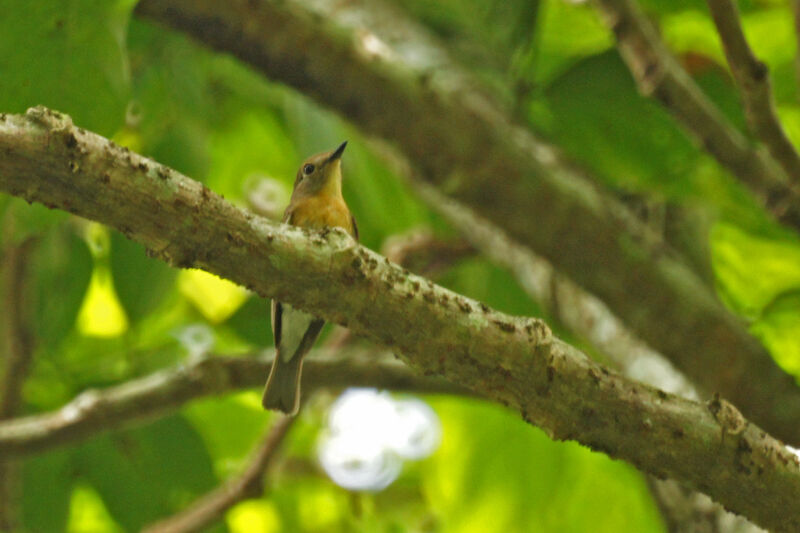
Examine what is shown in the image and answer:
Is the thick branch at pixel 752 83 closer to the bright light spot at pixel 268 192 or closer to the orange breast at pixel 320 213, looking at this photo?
the orange breast at pixel 320 213

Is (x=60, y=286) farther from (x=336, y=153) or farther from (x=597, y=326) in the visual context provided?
(x=597, y=326)

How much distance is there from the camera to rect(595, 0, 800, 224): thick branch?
281cm

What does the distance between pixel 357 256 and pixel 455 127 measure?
79.4 inches

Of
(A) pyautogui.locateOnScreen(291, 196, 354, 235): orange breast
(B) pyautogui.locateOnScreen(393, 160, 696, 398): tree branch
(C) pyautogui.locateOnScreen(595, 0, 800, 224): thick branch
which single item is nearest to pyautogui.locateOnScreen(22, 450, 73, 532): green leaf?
(A) pyautogui.locateOnScreen(291, 196, 354, 235): orange breast

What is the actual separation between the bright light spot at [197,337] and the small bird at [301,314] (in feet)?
2.67

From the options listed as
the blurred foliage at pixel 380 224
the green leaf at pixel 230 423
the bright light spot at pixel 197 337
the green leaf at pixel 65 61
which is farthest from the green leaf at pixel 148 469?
the green leaf at pixel 65 61

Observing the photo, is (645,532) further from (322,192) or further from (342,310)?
(342,310)

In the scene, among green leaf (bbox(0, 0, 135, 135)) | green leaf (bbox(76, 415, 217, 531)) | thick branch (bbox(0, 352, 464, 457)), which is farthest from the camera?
green leaf (bbox(76, 415, 217, 531))

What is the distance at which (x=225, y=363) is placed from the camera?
137 inches

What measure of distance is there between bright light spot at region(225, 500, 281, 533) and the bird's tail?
1888 mm

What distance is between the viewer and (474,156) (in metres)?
3.81

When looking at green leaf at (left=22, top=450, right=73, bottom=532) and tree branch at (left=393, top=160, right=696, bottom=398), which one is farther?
green leaf at (left=22, top=450, right=73, bottom=532)

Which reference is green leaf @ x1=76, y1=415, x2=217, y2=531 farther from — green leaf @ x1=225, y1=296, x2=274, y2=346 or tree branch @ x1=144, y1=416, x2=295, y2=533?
green leaf @ x1=225, y1=296, x2=274, y2=346

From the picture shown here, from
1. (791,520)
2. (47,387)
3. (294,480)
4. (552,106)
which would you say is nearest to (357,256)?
(791,520)
